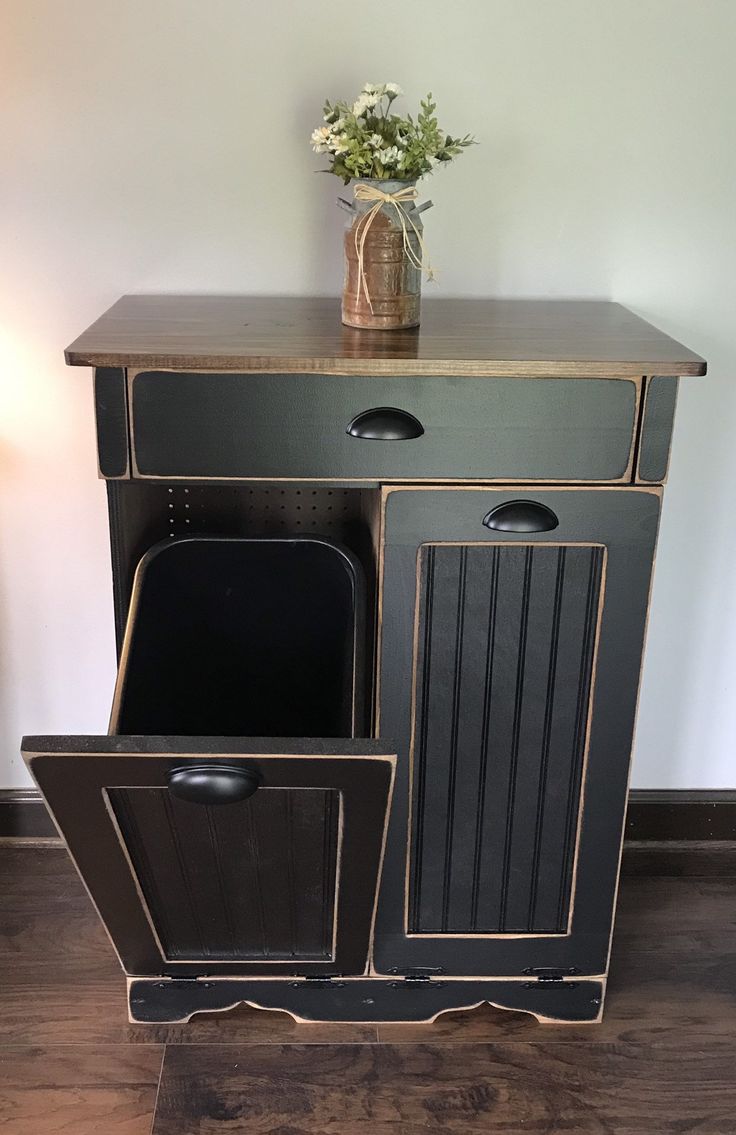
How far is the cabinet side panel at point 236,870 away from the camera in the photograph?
1377mm

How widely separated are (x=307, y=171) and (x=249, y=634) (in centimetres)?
85

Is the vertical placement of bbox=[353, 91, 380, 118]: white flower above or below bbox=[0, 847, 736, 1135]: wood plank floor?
above

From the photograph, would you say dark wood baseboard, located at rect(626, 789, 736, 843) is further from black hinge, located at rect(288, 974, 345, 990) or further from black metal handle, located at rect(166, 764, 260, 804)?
black metal handle, located at rect(166, 764, 260, 804)

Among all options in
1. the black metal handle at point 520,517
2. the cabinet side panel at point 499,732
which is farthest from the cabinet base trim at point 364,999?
the black metal handle at point 520,517

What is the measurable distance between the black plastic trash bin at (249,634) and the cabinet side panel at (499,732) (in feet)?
0.60

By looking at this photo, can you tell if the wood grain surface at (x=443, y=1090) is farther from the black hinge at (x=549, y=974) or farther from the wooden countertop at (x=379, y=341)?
the wooden countertop at (x=379, y=341)

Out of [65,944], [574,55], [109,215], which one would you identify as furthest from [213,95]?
[65,944]

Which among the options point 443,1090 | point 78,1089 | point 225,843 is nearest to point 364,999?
point 443,1090

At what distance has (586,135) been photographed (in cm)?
190

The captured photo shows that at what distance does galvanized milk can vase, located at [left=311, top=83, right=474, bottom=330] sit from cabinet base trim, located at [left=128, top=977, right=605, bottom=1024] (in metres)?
1.16

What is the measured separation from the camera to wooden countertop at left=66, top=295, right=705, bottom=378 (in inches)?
58.7

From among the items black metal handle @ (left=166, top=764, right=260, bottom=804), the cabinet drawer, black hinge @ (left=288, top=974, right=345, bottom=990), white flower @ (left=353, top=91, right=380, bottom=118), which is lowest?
black hinge @ (left=288, top=974, right=345, bottom=990)

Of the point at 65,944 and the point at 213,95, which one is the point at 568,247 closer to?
the point at 213,95

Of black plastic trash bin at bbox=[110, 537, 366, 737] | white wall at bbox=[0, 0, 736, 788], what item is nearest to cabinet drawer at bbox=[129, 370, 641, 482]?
black plastic trash bin at bbox=[110, 537, 366, 737]
